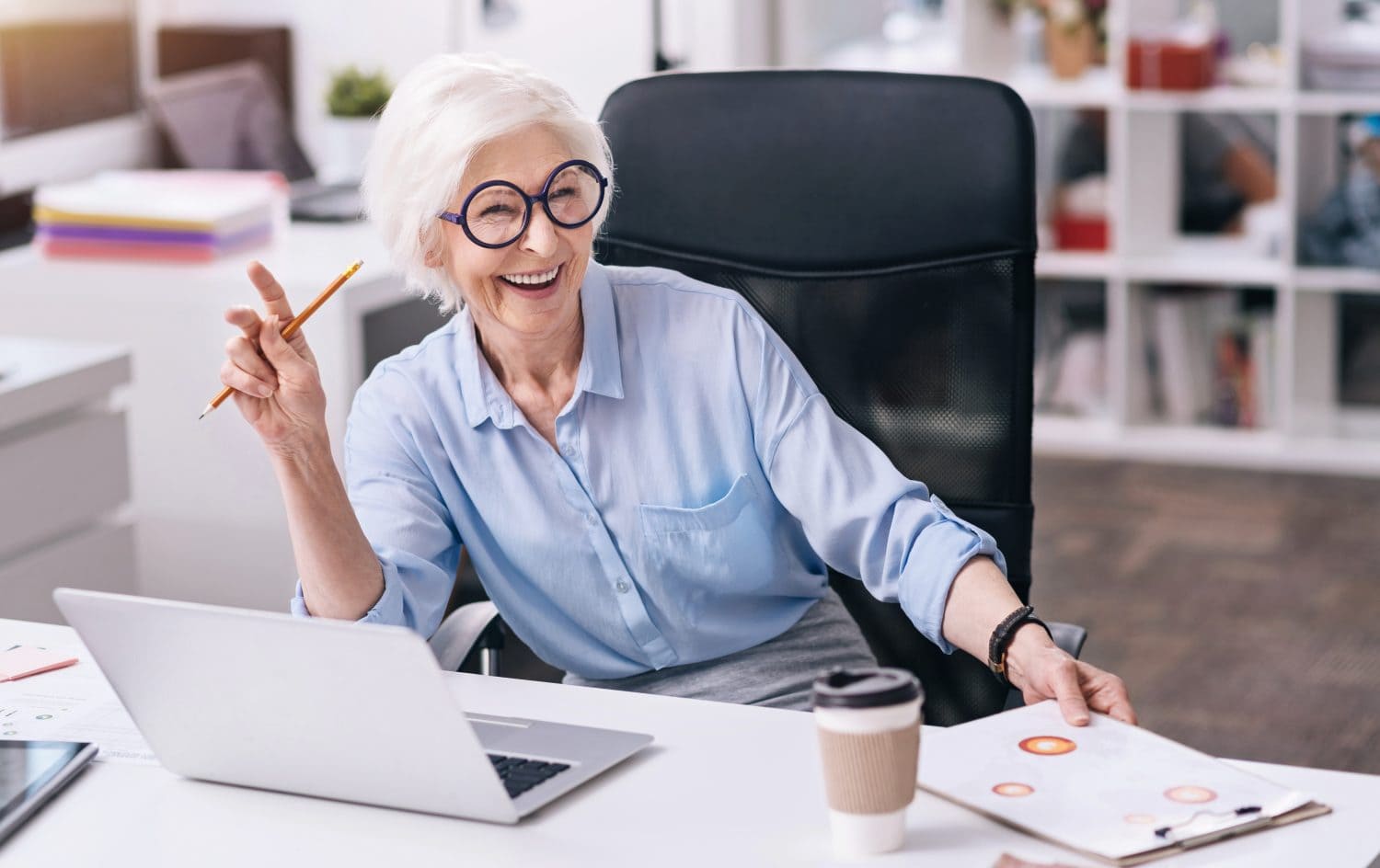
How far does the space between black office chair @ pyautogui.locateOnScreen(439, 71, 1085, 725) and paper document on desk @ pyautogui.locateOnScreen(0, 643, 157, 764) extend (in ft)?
1.29

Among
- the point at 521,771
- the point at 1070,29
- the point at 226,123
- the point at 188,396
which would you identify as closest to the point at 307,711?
the point at 521,771

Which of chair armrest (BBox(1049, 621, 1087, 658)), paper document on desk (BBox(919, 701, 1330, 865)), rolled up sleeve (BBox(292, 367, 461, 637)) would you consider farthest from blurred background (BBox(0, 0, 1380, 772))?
paper document on desk (BBox(919, 701, 1330, 865))

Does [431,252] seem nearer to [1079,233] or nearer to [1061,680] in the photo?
[1061,680]

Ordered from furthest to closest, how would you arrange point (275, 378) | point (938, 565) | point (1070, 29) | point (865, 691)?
point (1070, 29) → point (938, 565) → point (275, 378) → point (865, 691)

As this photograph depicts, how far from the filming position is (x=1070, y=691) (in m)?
1.37

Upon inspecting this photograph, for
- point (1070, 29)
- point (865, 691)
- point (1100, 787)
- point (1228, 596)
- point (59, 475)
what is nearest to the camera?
point (865, 691)

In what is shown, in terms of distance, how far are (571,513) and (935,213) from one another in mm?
450

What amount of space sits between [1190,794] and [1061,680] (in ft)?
0.67

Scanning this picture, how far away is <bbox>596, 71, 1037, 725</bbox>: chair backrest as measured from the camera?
176 centimetres

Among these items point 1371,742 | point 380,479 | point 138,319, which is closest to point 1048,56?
point 1371,742

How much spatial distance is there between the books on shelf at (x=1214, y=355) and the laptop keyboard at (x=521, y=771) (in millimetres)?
3260

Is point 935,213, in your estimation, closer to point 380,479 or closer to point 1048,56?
point 380,479

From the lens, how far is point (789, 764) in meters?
1.27

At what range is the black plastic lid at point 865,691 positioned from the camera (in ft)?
3.59
